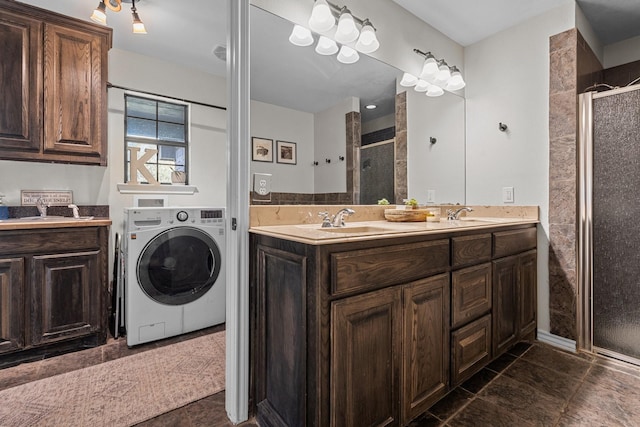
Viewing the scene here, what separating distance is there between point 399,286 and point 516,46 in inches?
91.7

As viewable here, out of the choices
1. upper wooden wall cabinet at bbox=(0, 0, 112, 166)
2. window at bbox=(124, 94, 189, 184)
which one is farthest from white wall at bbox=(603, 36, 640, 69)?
upper wooden wall cabinet at bbox=(0, 0, 112, 166)

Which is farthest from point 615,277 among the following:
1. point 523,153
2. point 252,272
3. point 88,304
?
point 88,304

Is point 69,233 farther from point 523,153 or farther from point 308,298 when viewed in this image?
point 523,153

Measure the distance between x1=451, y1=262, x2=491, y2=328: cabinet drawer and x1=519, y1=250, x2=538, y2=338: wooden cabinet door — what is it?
1.66ft

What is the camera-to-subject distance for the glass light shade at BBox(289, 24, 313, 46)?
165 cm

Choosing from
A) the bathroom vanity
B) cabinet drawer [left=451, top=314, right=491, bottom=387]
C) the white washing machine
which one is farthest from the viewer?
the white washing machine

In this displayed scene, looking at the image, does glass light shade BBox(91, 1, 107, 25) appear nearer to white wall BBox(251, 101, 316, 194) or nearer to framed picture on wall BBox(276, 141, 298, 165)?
white wall BBox(251, 101, 316, 194)

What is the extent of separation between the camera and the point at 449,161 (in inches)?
106

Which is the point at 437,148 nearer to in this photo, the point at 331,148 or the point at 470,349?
the point at 331,148

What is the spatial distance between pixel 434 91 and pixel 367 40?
35.7 inches

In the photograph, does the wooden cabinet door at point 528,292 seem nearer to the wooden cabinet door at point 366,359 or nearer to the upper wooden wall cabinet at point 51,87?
the wooden cabinet door at point 366,359

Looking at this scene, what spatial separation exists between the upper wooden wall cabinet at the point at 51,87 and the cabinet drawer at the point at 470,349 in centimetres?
277

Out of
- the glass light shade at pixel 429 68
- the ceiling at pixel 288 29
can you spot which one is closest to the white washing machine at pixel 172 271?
the ceiling at pixel 288 29

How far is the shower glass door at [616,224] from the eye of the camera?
1.93 metres
